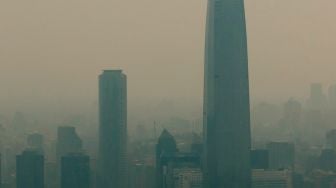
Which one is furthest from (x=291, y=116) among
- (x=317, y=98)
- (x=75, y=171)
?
(x=75, y=171)

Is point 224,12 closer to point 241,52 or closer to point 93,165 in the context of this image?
point 241,52

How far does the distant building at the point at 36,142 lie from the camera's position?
12.1 meters

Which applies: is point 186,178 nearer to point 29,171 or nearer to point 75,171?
point 75,171

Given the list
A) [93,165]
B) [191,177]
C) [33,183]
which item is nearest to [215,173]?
[191,177]

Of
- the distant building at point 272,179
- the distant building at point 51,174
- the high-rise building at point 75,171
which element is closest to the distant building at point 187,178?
the distant building at point 272,179

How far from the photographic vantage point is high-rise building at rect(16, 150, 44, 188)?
39.7 feet

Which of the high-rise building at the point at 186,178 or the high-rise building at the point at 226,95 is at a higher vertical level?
the high-rise building at the point at 226,95

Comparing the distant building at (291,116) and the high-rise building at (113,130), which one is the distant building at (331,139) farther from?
the high-rise building at (113,130)

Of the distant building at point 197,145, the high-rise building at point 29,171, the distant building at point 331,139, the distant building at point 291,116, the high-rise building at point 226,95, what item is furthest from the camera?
the high-rise building at point 226,95

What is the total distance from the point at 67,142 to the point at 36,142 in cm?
40

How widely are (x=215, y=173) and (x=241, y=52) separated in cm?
183

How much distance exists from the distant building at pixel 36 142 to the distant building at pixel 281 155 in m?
3.06

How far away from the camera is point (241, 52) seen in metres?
14.0

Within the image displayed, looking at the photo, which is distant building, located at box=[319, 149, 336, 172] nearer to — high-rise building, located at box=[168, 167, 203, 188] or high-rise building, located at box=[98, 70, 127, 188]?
high-rise building, located at box=[168, 167, 203, 188]
